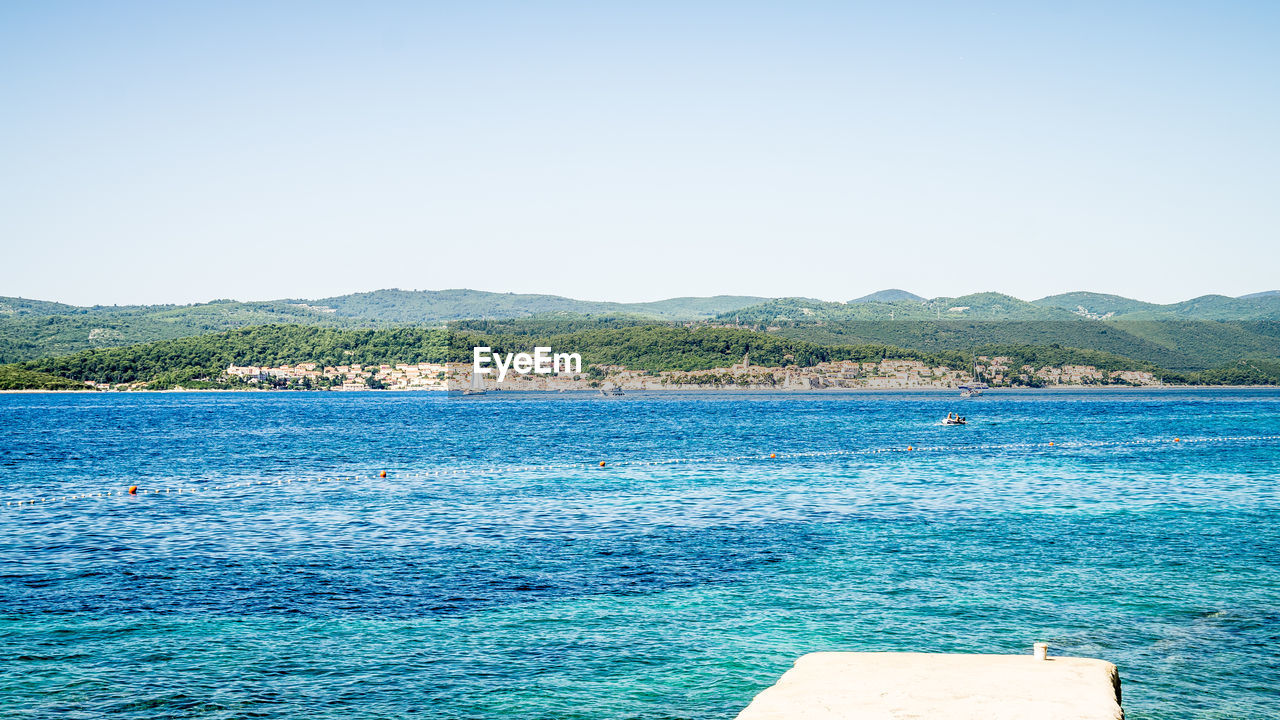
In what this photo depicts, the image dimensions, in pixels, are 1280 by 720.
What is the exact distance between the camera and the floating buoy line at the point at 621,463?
5878cm

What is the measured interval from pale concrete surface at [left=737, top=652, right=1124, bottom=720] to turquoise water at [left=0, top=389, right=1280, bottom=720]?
4.07 metres

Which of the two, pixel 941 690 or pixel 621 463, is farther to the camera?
pixel 621 463

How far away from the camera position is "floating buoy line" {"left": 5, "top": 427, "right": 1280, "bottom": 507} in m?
58.8

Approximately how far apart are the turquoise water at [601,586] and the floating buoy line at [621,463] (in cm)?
177

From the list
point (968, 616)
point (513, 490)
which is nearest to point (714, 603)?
point (968, 616)

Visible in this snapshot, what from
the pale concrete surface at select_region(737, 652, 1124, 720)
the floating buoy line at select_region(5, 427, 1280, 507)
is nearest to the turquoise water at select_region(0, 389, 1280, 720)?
the floating buoy line at select_region(5, 427, 1280, 507)

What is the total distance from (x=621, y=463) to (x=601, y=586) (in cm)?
4750

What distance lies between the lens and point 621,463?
78188 mm

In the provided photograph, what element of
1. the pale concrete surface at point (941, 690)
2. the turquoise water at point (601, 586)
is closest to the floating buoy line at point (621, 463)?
the turquoise water at point (601, 586)

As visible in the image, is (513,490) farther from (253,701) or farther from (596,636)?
(253,701)

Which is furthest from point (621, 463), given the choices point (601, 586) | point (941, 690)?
point (941, 690)

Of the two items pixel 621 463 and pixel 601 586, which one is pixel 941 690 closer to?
pixel 601 586

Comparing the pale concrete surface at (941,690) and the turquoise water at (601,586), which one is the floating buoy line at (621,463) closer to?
the turquoise water at (601,586)

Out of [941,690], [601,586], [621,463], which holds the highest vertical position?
[941,690]
